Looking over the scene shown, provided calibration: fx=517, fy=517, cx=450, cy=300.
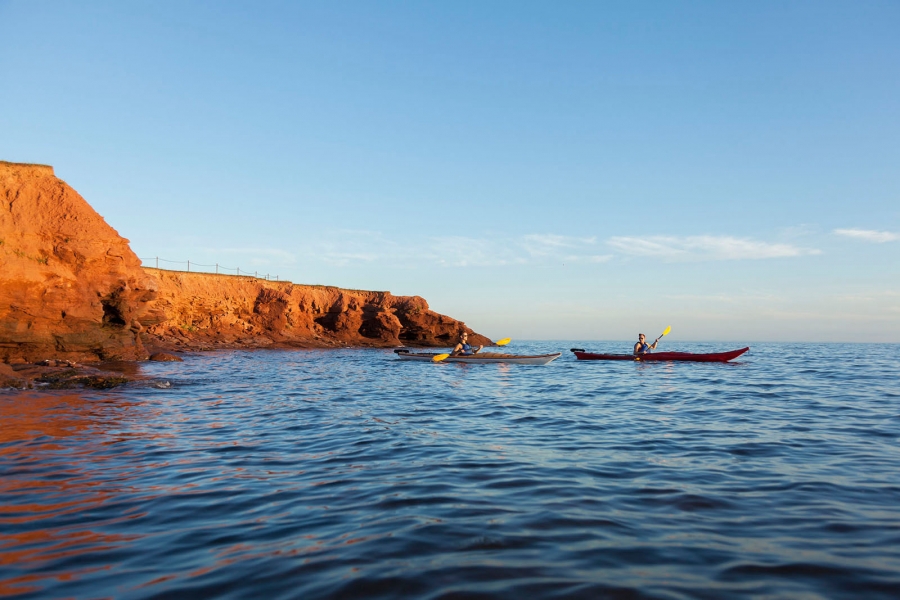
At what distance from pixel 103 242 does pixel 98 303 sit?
7.89ft

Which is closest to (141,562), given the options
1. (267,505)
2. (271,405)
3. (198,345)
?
(267,505)

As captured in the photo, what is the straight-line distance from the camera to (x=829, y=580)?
302cm

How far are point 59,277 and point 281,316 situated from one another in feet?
83.1

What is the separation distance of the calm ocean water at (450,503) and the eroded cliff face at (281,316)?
1083 inches

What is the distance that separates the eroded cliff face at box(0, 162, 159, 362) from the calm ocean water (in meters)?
7.90

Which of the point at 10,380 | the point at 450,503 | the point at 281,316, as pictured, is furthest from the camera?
the point at 281,316

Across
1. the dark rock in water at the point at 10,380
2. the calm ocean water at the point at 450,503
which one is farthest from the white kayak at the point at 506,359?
the dark rock in water at the point at 10,380

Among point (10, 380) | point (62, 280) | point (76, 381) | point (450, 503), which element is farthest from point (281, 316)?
point (450, 503)

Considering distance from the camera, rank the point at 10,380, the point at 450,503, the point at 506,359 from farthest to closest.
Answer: the point at 506,359, the point at 10,380, the point at 450,503

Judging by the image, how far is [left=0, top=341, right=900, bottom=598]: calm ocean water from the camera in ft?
10.0

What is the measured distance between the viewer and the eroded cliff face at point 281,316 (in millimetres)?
36594

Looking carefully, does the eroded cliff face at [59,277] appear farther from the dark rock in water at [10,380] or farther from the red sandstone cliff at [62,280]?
the dark rock in water at [10,380]

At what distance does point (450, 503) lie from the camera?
4.45 meters

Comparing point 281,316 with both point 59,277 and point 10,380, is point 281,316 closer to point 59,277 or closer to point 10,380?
point 59,277
